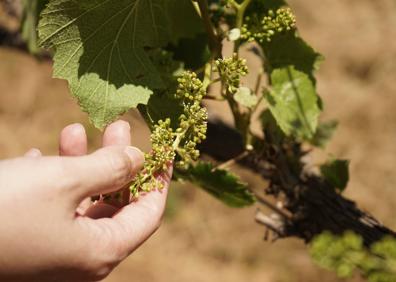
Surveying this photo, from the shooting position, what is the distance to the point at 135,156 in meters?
1.33

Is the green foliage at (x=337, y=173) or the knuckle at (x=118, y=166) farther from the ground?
the knuckle at (x=118, y=166)

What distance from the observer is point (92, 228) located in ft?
4.12

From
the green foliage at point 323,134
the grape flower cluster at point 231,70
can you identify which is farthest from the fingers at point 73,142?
the green foliage at point 323,134

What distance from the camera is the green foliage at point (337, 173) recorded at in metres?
1.95

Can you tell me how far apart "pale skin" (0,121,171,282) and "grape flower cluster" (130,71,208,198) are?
0.10 ft

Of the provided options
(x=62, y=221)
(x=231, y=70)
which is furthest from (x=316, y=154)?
(x=62, y=221)

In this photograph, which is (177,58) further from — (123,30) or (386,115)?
(386,115)

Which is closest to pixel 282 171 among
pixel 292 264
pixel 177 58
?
pixel 177 58

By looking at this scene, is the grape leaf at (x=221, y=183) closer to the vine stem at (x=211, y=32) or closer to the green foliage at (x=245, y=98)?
the green foliage at (x=245, y=98)

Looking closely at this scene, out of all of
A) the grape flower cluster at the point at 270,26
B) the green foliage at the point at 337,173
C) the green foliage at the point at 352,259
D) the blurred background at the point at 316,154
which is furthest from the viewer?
the blurred background at the point at 316,154

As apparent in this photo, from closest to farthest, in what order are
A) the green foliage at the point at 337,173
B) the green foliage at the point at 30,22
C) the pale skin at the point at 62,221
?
the pale skin at the point at 62,221
the green foliage at the point at 337,173
the green foliage at the point at 30,22

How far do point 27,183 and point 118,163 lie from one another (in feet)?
0.66

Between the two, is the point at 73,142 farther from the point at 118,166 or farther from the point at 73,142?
the point at 118,166

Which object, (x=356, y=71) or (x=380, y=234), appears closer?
(x=380, y=234)
